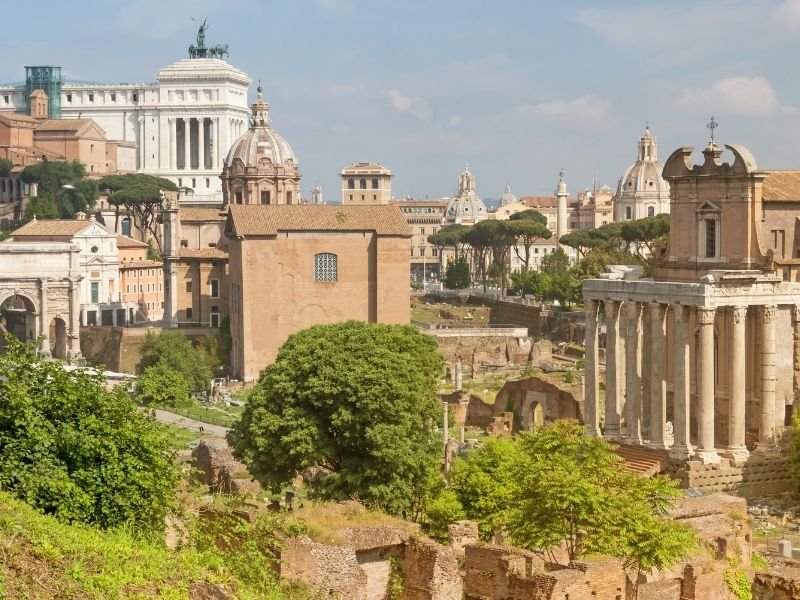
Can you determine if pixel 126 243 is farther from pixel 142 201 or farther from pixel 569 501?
pixel 569 501

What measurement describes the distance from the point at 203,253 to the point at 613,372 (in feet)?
115

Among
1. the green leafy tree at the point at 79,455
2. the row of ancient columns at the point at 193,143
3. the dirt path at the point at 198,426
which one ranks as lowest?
the dirt path at the point at 198,426

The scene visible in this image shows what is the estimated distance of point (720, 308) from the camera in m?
32.2

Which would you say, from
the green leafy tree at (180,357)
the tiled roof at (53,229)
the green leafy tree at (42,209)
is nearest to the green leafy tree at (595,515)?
the green leafy tree at (180,357)

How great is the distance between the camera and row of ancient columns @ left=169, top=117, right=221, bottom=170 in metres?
121

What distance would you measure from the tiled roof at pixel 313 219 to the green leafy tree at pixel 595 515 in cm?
3541

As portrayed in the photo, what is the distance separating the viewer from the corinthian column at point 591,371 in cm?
3528

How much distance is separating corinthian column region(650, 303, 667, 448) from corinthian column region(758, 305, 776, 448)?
203 centimetres

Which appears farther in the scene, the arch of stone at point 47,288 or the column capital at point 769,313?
the arch of stone at point 47,288

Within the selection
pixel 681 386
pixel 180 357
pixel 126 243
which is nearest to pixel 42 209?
pixel 126 243

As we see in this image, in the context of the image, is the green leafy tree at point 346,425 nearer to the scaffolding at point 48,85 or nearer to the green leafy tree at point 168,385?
the green leafy tree at point 168,385

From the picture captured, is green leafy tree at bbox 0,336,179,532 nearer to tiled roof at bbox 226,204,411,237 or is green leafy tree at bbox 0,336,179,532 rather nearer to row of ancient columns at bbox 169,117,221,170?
tiled roof at bbox 226,204,411,237

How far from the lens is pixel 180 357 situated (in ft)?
186

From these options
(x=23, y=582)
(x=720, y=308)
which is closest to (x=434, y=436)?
(x=720, y=308)
